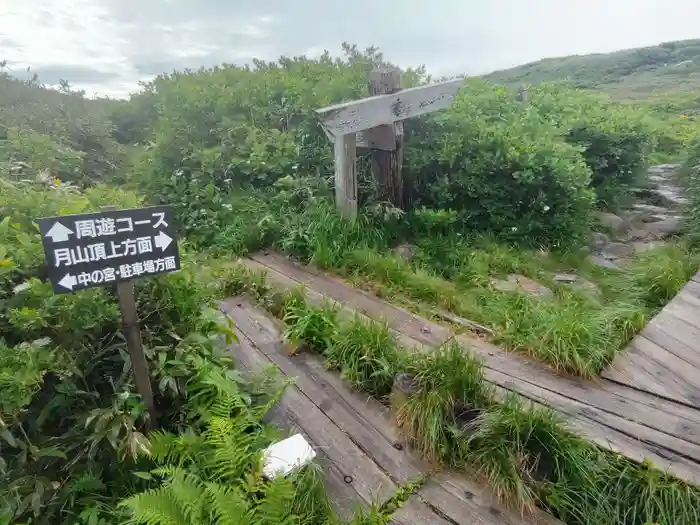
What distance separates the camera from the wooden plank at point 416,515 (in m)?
2.32

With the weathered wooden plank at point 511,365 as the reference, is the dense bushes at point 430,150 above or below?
above

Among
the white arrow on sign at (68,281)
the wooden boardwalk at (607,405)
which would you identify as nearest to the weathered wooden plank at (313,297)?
the wooden boardwalk at (607,405)

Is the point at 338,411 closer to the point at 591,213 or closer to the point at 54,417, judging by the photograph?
the point at 54,417

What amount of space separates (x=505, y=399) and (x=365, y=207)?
3.40 metres

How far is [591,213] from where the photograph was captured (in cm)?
645

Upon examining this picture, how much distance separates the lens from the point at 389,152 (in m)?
5.85

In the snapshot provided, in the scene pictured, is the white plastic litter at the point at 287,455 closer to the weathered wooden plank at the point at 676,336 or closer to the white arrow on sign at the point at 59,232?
the white arrow on sign at the point at 59,232

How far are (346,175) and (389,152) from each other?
2.27 ft

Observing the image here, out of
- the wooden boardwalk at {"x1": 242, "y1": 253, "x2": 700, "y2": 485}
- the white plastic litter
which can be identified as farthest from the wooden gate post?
the white plastic litter

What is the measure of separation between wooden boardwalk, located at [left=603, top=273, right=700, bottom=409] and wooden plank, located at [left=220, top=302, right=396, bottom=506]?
67.4 inches

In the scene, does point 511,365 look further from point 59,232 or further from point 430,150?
point 430,150

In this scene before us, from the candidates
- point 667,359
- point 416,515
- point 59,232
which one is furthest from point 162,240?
point 667,359

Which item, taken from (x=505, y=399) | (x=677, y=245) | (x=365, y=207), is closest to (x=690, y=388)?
(x=505, y=399)

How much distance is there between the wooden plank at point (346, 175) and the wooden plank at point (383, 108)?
21 cm
